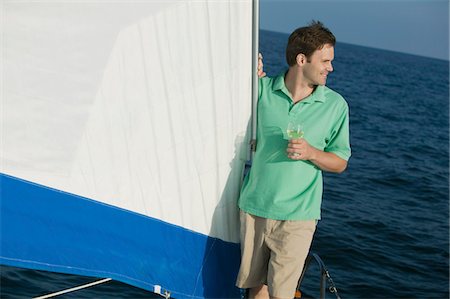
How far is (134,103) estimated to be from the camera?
12.2ft

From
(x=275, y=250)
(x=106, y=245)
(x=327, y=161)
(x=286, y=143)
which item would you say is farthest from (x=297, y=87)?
(x=106, y=245)

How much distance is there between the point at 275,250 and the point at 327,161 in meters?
0.57

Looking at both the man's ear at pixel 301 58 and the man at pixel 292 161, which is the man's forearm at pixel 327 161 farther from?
the man's ear at pixel 301 58

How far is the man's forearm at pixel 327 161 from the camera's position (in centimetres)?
399

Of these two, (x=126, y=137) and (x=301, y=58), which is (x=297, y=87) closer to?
(x=301, y=58)

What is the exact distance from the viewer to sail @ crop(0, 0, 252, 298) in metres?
3.34

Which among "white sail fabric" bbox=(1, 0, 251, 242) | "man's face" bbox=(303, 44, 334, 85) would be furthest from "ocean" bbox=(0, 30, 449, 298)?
"man's face" bbox=(303, 44, 334, 85)

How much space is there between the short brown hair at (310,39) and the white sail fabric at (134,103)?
25 cm

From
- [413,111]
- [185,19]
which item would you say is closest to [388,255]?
[185,19]

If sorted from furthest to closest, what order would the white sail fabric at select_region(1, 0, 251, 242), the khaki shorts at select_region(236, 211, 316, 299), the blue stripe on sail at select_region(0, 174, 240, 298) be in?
1. the khaki shorts at select_region(236, 211, 316, 299)
2. the blue stripe on sail at select_region(0, 174, 240, 298)
3. the white sail fabric at select_region(1, 0, 251, 242)

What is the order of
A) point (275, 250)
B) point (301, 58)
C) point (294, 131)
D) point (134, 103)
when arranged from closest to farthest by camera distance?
point (134, 103), point (294, 131), point (301, 58), point (275, 250)

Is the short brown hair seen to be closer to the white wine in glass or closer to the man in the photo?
the man

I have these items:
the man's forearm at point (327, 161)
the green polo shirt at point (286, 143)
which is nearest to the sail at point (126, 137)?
the green polo shirt at point (286, 143)

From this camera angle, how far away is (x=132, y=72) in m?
3.65
